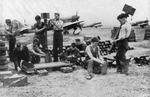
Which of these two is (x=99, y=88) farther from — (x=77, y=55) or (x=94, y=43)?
(x=77, y=55)

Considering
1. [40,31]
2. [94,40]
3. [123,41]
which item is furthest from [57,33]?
[123,41]

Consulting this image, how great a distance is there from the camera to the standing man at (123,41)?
932 centimetres

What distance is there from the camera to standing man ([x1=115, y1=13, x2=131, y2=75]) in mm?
9320

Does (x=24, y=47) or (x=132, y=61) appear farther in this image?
(x=132, y=61)

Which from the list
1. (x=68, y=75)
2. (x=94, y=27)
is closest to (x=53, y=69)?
(x=68, y=75)

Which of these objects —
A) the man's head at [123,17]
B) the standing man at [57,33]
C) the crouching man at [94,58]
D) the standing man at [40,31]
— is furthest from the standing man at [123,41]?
the standing man at [40,31]

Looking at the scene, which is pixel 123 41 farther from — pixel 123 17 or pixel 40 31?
pixel 40 31

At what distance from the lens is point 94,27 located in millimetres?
39406

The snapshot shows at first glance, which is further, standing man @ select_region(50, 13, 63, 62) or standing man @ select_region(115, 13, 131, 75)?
standing man @ select_region(50, 13, 63, 62)

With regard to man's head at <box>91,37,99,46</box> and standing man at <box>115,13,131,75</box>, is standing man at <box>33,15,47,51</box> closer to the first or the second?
man's head at <box>91,37,99,46</box>

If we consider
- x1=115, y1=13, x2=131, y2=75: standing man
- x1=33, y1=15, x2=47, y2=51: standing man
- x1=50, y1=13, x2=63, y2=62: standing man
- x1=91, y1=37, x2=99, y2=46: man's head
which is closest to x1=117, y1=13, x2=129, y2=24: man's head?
x1=115, y1=13, x2=131, y2=75: standing man

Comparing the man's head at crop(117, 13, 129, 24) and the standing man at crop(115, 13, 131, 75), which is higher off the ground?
the man's head at crop(117, 13, 129, 24)

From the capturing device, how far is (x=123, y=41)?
949 centimetres

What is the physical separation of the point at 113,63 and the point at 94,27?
1123 inches
